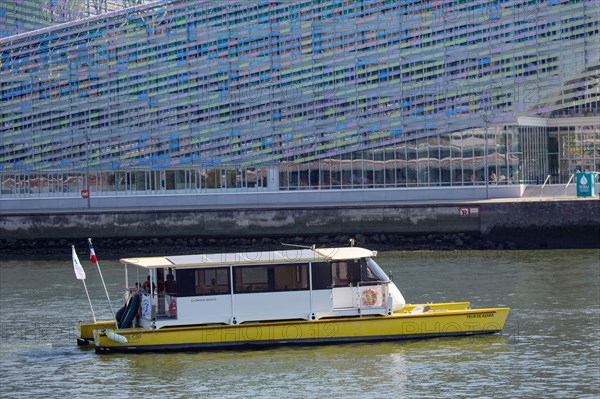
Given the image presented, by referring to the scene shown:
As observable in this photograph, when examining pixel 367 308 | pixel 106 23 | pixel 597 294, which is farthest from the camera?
pixel 106 23

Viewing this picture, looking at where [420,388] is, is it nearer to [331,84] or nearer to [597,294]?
[597,294]

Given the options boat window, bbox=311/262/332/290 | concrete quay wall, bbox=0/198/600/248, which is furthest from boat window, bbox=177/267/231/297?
concrete quay wall, bbox=0/198/600/248

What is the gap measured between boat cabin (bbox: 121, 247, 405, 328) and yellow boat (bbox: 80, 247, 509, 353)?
0.03 meters

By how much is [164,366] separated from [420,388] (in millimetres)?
6962

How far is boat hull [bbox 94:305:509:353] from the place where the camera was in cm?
3938

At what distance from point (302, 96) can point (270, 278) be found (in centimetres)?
4798

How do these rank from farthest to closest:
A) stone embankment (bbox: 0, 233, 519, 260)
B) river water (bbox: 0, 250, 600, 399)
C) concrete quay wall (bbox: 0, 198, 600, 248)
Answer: stone embankment (bbox: 0, 233, 519, 260), concrete quay wall (bbox: 0, 198, 600, 248), river water (bbox: 0, 250, 600, 399)

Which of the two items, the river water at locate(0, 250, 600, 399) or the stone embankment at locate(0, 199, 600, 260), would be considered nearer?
the river water at locate(0, 250, 600, 399)

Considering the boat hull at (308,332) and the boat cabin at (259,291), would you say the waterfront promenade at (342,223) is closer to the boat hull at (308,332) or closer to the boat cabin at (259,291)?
the boat hull at (308,332)

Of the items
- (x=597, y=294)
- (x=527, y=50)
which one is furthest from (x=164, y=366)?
(x=527, y=50)

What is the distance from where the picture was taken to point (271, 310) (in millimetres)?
39875

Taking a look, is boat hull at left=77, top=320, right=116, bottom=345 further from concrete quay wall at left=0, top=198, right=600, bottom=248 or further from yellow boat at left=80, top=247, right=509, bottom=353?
concrete quay wall at left=0, top=198, right=600, bottom=248

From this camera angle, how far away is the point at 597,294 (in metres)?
48.4

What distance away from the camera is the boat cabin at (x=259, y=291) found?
39.8 m
